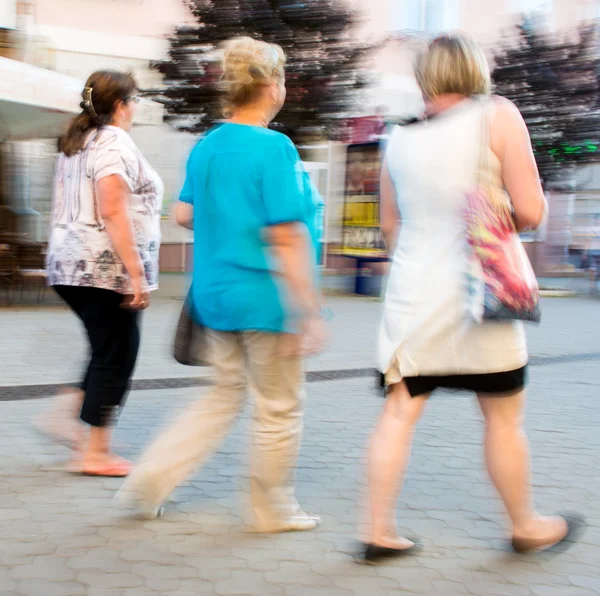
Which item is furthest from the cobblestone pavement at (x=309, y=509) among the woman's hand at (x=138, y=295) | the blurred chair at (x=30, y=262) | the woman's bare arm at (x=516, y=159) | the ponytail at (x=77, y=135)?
the blurred chair at (x=30, y=262)

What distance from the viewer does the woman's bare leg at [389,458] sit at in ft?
9.70

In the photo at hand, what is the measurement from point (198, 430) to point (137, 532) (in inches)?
16.3

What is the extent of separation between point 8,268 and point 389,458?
9160 millimetres

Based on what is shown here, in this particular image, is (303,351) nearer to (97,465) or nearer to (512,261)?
(512,261)

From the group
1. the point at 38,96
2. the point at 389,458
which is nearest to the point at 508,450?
the point at 389,458

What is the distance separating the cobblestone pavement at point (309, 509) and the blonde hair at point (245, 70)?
1506 mm

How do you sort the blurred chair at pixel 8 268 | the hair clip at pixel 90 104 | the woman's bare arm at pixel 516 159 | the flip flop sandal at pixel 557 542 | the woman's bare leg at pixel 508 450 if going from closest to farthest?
the woman's bare arm at pixel 516 159, the woman's bare leg at pixel 508 450, the flip flop sandal at pixel 557 542, the hair clip at pixel 90 104, the blurred chair at pixel 8 268

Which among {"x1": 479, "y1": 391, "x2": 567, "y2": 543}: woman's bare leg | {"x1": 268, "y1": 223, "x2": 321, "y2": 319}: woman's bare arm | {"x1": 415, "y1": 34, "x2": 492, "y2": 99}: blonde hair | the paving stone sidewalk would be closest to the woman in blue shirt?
{"x1": 268, "y1": 223, "x2": 321, "y2": 319}: woman's bare arm

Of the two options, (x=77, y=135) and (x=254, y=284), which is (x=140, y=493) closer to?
(x=254, y=284)

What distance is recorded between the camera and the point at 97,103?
385 centimetres

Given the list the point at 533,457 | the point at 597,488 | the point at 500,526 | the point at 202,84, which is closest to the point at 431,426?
the point at 533,457

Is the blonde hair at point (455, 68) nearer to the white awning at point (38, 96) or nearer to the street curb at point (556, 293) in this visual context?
A: the white awning at point (38, 96)

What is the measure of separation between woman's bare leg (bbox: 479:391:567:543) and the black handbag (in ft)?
3.27

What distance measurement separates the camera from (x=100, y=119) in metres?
3.87
